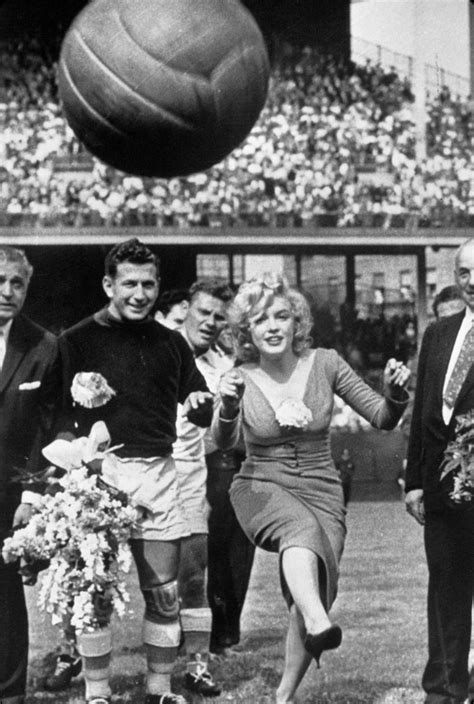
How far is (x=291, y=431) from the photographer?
14.4 ft

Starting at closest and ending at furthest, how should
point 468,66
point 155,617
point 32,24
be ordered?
1. point 155,617
2. point 468,66
3. point 32,24

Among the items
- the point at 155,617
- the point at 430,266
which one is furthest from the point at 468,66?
the point at 155,617

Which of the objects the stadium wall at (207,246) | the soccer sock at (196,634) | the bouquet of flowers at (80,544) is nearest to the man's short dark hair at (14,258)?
the bouquet of flowers at (80,544)

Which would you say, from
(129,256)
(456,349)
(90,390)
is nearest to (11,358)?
(90,390)

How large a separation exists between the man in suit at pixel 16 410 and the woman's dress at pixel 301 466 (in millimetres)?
641

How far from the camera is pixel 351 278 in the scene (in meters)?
13.6

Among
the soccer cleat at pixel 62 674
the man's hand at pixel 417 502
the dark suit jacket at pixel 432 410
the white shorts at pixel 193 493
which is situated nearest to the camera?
the dark suit jacket at pixel 432 410

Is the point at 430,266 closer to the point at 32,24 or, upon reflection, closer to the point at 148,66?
the point at 32,24

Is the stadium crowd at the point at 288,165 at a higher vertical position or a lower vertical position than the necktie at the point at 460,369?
higher

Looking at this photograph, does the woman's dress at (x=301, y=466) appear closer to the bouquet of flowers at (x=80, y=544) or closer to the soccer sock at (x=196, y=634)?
the bouquet of flowers at (x=80, y=544)

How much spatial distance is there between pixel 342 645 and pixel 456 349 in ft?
4.91

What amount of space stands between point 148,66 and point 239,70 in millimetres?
319

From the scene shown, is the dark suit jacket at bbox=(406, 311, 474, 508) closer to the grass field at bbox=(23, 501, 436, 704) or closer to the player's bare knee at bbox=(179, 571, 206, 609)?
the grass field at bbox=(23, 501, 436, 704)

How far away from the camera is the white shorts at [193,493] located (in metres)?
5.02
